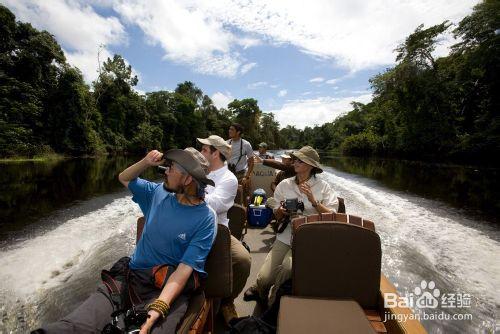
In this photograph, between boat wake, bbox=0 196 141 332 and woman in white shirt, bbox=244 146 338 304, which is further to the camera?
boat wake, bbox=0 196 141 332

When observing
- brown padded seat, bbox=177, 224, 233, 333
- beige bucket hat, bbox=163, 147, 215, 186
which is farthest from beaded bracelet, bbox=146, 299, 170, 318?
beige bucket hat, bbox=163, 147, 215, 186

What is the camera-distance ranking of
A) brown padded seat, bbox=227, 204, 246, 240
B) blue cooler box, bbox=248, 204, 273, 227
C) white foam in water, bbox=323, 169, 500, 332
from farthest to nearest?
blue cooler box, bbox=248, 204, 273, 227, white foam in water, bbox=323, 169, 500, 332, brown padded seat, bbox=227, 204, 246, 240

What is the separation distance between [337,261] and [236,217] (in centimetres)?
164

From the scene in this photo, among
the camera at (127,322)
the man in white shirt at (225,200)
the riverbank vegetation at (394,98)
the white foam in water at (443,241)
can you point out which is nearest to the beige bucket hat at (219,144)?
the man in white shirt at (225,200)

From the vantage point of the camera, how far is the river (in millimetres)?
3383

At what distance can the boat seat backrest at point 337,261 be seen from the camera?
204 centimetres

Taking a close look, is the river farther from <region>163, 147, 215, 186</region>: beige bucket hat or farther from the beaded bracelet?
<region>163, 147, 215, 186</region>: beige bucket hat

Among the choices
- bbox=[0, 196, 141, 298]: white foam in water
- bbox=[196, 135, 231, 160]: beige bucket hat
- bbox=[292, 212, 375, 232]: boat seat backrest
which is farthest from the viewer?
bbox=[0, 196, 141, 298]: white foam in water

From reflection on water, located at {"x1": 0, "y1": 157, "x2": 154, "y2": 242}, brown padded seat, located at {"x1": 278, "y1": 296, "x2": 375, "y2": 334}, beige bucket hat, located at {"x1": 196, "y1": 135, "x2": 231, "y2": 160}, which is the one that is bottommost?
reflection on water, located at {"x1": 0, "y1": 157, "x2": 154, "y2": 242}

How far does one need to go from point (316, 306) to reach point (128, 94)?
1948 inches

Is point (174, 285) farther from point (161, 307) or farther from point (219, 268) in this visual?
point (219, 268)

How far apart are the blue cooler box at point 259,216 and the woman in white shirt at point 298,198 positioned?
2667mm

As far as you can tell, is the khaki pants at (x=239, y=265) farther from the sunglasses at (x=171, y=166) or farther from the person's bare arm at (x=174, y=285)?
the sunglasses at (x=171, y=166)

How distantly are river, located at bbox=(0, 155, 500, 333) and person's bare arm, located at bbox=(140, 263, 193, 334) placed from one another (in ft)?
7.05
